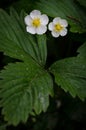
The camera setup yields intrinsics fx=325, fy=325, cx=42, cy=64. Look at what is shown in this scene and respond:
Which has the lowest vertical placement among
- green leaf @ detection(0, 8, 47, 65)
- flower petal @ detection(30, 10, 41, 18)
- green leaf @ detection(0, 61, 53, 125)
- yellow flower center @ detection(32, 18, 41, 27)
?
green leaf @ detection(0, 61, 53, 125)

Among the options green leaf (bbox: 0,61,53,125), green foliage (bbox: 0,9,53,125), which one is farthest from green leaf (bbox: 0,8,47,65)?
green leaf (bbox: 0,61,53,125)

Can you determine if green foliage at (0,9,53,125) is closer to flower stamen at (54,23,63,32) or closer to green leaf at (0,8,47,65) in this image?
green leaf at (0,8,47,65)

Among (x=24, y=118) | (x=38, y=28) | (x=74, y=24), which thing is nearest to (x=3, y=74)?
(x=24, y=118)

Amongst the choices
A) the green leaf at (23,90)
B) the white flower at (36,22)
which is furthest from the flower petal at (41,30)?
the green leaf at (23,90)

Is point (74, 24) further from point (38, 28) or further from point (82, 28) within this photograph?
point (38, 28)

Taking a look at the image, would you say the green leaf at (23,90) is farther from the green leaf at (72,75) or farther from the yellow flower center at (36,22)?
the yellow flower center at (36,22)
